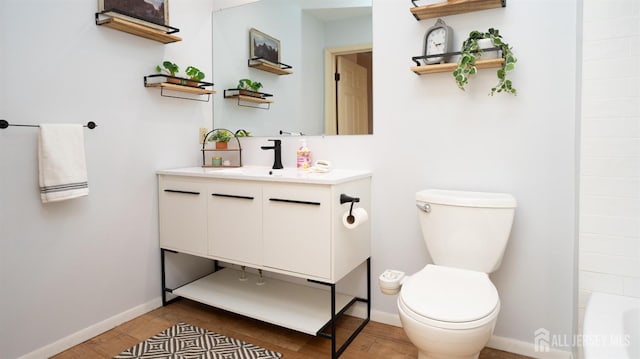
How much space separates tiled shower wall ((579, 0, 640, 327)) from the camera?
56.4 inches

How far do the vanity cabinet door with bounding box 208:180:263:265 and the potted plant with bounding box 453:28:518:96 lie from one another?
1.12 m

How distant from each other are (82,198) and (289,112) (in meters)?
1.25

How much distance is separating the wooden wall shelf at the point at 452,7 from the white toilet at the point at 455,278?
0.89m

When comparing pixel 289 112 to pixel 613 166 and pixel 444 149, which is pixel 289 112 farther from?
pixel 613 166

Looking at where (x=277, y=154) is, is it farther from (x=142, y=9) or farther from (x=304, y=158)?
(x=142, y=9)

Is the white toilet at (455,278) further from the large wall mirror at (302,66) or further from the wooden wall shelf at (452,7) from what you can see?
the wooden wall shelf at (452,7)

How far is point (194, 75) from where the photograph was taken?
95.0 inches

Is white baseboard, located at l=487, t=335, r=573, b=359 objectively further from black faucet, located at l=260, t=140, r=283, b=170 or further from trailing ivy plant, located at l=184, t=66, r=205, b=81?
trailing ivy plant, located at l=184, t=66, r=205, b=81

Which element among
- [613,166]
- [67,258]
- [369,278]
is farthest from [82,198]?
[613,166]

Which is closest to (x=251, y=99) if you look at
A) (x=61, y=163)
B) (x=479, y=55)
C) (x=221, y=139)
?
(x=221, y=139)

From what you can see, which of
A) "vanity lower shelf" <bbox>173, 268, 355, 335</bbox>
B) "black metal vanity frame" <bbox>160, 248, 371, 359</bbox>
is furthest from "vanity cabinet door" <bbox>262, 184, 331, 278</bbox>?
"vanity lower shelf" <bbox>173, 268, 355, 335</bbox>

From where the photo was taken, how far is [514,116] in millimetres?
1812

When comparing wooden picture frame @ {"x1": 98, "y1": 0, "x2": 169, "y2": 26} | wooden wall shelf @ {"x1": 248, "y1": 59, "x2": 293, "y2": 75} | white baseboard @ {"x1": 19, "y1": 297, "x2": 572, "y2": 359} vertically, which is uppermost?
wooden picture frame @ {"x1": 98, "y1": 0, "x2": 169, "y2": 26}

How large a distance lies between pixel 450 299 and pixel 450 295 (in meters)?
0.03
